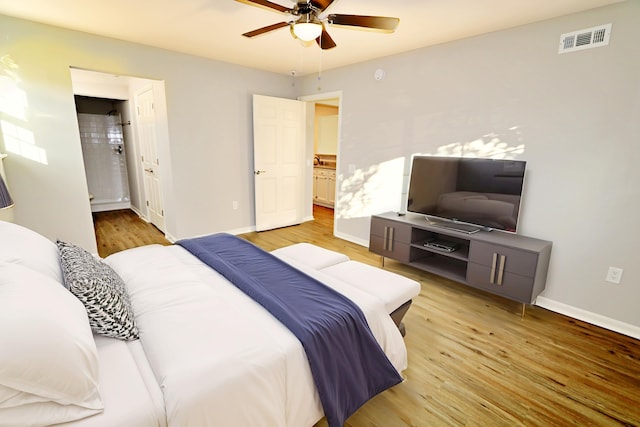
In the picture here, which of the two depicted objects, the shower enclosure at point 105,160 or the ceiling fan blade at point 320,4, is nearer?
the ceiling fan blade at point 320,4

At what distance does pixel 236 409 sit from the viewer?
3.53 ft

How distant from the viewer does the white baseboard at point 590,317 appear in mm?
2367

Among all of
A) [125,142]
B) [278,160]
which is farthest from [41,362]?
[125,142]

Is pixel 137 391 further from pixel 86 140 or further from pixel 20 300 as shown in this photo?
pixel 86 140

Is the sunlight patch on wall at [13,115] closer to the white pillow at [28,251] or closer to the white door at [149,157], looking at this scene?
the white door at [149,157]

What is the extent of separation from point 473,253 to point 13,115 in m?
4.60

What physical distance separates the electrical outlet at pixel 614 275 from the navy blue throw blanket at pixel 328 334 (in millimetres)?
2124

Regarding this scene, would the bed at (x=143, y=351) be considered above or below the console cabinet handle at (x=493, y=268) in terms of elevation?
above

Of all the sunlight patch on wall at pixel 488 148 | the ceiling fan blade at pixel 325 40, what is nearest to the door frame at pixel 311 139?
the sunlight patch on wall at pixel 488 148

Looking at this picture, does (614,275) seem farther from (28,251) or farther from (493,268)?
(28,251)

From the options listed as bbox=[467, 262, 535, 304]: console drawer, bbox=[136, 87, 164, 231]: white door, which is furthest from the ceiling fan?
bbox=[136, 87, 164, 231]: white door

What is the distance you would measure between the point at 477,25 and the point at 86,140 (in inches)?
266

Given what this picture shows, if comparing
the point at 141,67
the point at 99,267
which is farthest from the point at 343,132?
the point at 99,267

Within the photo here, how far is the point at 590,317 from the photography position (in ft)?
8.33
